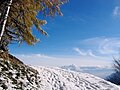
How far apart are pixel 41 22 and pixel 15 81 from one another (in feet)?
20.8

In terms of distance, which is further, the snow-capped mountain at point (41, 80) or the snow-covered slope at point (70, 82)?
the snow-covered slope at point (70, 82)

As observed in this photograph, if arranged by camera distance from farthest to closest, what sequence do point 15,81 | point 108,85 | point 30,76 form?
point 108,85 < point 30,76 < point 15,81

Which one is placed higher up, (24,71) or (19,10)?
(19,10)

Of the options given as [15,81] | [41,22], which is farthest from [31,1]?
[15,81]

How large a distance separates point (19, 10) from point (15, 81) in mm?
4865

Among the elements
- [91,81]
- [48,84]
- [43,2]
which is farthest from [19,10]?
[91,81]

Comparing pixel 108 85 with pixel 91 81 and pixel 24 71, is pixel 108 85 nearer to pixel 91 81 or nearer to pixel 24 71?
pixel 91 81

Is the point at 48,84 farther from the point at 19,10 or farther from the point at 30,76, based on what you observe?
the point at 19,10

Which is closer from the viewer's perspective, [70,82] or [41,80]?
[41,80]

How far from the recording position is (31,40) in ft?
61.0

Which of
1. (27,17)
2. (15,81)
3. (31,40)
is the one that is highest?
(27,17)

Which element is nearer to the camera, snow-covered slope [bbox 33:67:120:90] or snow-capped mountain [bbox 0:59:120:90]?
snow-capped mountain [bbox 0:59:120:90]

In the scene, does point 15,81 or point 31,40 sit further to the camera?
point 31,40

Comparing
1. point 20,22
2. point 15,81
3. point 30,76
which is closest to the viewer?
point 15,81
